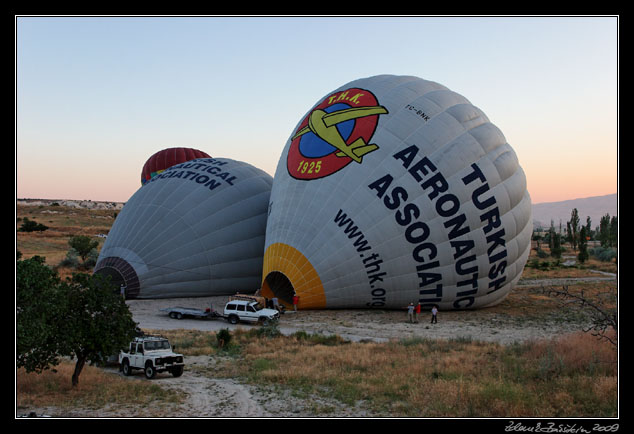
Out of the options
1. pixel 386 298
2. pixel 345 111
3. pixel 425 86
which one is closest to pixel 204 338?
pixel 386 298

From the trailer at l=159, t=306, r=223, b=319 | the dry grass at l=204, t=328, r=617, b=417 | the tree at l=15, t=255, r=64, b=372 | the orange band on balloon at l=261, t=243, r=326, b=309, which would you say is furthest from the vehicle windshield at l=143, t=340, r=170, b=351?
the trailer at l=159, t=306, r=223, b=319

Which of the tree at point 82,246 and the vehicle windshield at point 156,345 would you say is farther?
the tree at point 82,246

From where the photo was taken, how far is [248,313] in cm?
2147

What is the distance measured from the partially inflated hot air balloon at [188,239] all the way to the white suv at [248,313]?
482 centimetres

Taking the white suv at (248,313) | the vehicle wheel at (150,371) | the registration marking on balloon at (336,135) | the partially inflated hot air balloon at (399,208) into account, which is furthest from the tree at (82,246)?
the vehicle wheel at (150,371)

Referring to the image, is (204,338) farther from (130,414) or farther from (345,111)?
(345,111)

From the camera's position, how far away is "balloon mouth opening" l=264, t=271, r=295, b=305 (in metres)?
22.8

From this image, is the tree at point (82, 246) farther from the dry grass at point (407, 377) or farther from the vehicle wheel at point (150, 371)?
the vehicle wheel at point (150, 371)

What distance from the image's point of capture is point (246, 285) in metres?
27.5

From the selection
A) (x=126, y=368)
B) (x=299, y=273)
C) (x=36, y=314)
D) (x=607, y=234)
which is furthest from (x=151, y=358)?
(x=607, y=234)

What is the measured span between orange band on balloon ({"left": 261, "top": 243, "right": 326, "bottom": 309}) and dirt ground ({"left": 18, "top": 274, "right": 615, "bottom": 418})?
0.66 m

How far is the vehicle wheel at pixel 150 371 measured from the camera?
1337 centimetres

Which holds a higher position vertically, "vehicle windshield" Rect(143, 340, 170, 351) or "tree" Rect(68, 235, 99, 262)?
"tree" Rect(68, 235, 99, 262)

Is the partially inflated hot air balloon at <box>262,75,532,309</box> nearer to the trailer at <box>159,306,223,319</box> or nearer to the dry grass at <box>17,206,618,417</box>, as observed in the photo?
the trailer at <box>159,306,223,319</box>
